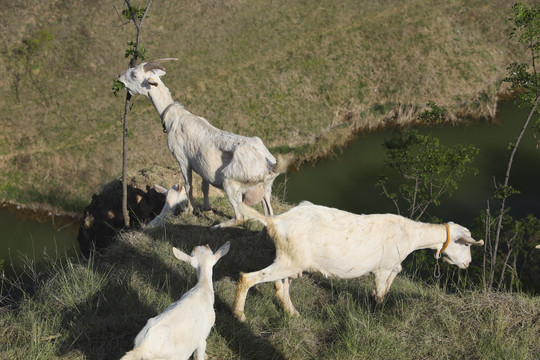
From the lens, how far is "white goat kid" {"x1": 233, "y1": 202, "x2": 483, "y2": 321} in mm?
5172

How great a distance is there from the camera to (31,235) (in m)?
17.6

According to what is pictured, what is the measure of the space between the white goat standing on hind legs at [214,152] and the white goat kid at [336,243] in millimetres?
1809

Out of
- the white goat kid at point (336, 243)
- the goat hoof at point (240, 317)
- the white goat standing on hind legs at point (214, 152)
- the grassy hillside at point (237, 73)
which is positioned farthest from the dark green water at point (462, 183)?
the goat hoof at point (240, 317)

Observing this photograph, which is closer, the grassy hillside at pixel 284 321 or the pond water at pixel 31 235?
the grassy hillside at pixel 284 321

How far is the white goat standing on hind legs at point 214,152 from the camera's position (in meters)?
7.28

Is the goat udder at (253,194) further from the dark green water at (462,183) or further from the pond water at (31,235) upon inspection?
the pond water at (31,235)

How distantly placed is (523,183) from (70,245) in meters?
18.6

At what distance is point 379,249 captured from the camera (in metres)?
5.46

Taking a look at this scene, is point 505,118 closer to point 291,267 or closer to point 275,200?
point 275,200

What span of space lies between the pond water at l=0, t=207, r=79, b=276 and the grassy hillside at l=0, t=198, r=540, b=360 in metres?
11.1

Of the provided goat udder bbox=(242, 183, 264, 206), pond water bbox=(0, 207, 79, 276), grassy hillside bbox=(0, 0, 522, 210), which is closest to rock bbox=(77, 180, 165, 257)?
pond water bbox=(0, 207, 79, 276)

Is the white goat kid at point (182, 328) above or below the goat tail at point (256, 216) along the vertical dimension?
below

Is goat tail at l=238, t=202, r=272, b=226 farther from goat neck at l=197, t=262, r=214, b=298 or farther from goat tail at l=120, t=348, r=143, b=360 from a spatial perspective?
goat tail at l=120, t=348, r=143, b=360

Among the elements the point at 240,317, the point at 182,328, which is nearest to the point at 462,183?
the point at 240,317
